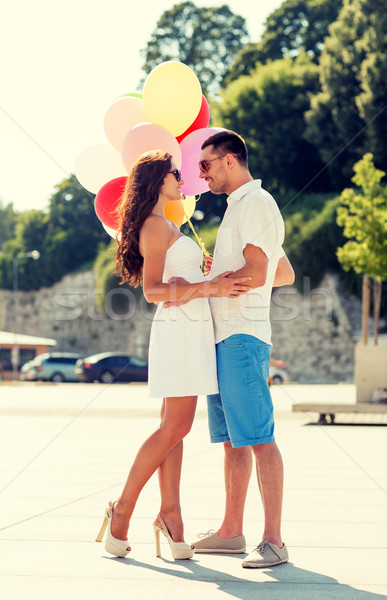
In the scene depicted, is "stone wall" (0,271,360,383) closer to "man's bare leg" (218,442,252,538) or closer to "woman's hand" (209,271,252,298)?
"man's bare leg" (218,442,252,538)

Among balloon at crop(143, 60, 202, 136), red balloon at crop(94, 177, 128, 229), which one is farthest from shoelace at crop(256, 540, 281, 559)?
balloon at crop(143, 60, 202, 136)

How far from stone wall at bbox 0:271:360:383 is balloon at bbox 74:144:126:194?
32.7 m

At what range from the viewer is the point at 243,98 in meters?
42.8

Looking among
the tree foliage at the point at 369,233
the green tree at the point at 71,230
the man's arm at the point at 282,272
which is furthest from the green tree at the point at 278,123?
the man's arm at the point at 282,272

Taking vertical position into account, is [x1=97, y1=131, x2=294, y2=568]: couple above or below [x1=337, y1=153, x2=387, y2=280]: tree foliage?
below

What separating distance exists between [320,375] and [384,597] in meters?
35.4

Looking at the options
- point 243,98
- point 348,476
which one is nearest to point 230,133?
point 348,476

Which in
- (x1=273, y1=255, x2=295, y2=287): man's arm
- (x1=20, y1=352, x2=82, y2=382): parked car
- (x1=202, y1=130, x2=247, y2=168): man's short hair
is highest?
(x1=202, y1=130, x2=247, y2=168): man's short hair

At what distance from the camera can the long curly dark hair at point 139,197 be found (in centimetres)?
450

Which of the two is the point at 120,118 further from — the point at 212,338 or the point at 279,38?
the point at 279,38

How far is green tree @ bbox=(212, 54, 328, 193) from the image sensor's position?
41969 millimetres

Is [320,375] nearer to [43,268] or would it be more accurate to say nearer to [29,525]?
[43,268]

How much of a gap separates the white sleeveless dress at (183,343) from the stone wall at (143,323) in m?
33.8

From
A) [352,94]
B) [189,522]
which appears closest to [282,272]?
[189,522]
